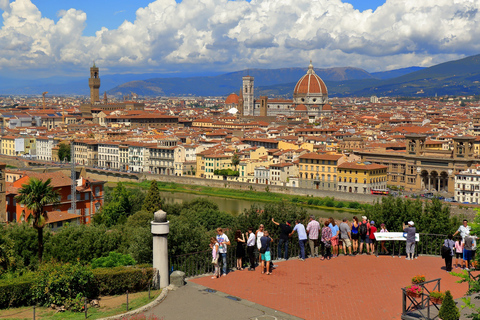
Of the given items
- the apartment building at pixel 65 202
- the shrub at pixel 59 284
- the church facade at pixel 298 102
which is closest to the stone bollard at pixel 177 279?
the shrub at pixel 59 284

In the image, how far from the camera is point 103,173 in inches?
2402

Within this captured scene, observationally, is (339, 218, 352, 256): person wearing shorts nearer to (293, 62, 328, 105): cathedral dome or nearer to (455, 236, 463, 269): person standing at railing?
(455, 236, 463, 269): person standing at railing

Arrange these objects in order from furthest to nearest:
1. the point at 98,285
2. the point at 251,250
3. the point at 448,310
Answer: the point at 251,250 < the point at 98,285 < the point at 448,310

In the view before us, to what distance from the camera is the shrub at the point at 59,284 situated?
827cm

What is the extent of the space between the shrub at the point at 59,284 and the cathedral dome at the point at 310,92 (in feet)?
385

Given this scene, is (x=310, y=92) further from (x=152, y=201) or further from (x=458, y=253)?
(x=458, y=253)

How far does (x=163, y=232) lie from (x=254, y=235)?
183 centimetres

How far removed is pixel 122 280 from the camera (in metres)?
8.85

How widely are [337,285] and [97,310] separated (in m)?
3.55

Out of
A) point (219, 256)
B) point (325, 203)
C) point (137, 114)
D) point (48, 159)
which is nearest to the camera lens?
point (219, 256)

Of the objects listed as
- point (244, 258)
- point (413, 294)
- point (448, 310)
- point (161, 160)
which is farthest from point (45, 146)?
point (448, 310)

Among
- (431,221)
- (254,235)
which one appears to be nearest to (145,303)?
(254,235)

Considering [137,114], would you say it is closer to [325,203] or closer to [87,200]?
[325,203]

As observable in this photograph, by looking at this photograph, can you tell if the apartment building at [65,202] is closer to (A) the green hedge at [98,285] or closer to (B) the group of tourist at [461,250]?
(A) the green hedge at [98,285]
